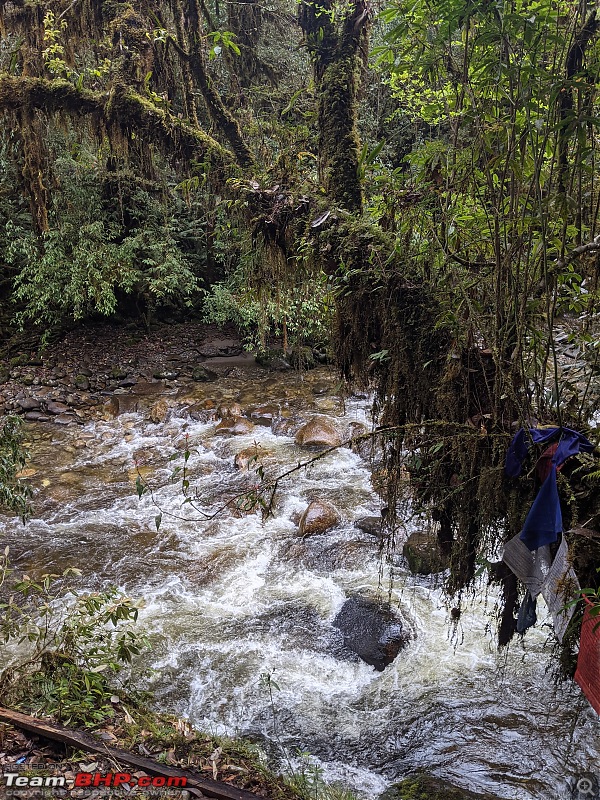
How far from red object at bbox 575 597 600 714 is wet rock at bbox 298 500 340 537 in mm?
3751

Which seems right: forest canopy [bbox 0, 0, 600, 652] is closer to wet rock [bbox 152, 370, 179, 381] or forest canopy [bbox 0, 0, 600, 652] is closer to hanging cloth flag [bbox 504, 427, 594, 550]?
hanging cloth flag [bbox 504, 427, 594, 550]

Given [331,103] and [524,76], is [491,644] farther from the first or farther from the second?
[331,103]

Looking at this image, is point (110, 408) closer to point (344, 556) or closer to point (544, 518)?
point (344, 556)

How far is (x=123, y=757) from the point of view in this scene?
9.31ft

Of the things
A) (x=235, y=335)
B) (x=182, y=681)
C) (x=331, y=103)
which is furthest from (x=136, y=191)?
(x=182, y=681)

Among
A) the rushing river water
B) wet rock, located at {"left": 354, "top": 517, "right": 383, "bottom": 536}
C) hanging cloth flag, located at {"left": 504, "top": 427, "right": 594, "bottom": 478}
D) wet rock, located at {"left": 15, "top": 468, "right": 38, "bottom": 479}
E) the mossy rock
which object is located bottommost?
the mossy rock

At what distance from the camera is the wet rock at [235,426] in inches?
340

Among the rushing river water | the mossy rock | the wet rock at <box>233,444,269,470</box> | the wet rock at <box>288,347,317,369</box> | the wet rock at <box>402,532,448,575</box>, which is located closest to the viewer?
the mossy rock

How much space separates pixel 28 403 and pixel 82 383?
108 cm

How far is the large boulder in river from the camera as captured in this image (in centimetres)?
425

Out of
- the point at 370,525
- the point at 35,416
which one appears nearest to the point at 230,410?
the point at 35,416

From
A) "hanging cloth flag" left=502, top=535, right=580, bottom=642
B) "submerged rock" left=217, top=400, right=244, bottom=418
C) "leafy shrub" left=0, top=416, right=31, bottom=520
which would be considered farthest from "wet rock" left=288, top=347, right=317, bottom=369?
"hanging cloth flag" left=502, top=535, right=580, bottom=642

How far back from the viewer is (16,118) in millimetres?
7191

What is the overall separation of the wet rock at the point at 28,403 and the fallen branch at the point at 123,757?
6.90 meters
